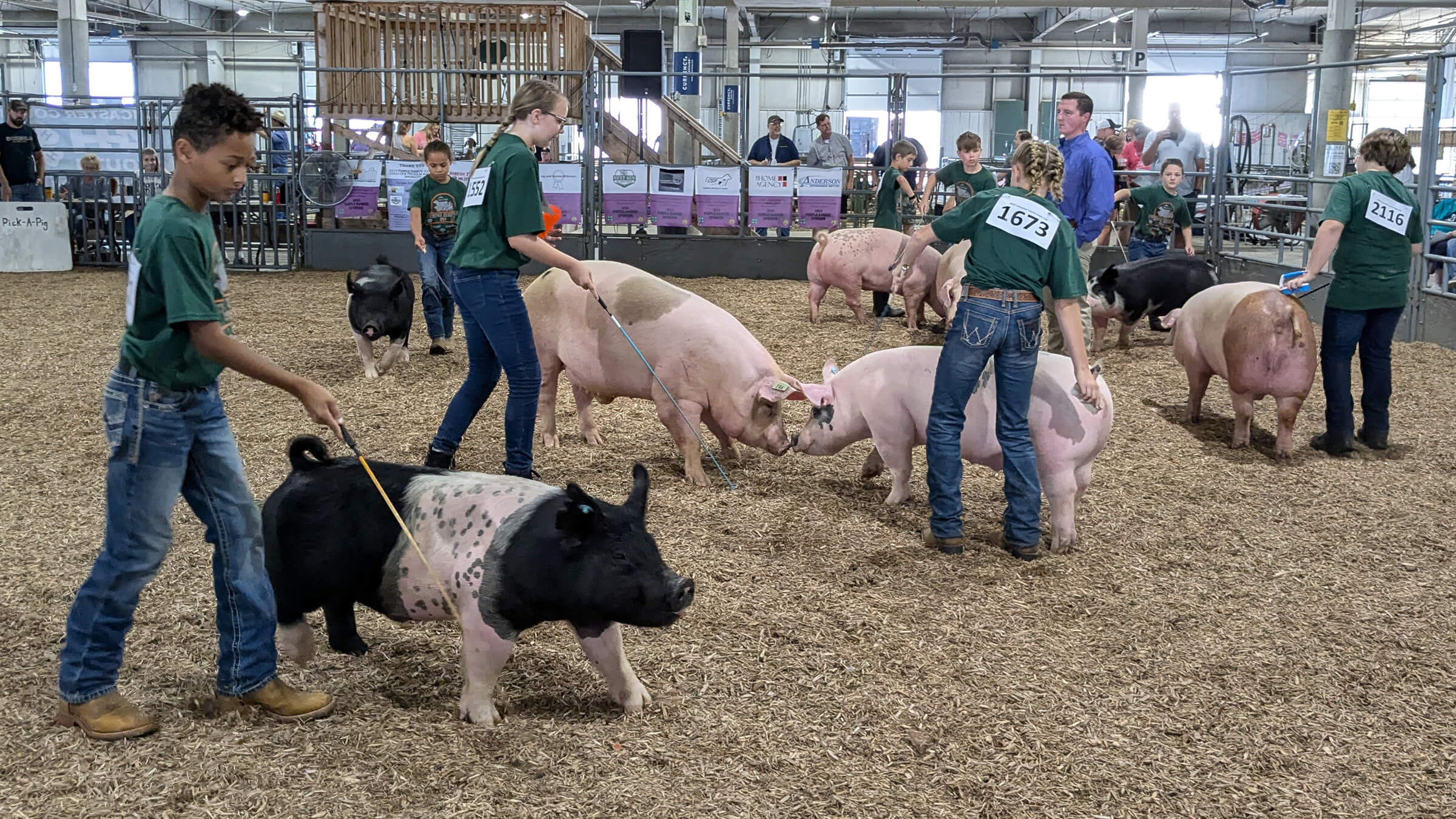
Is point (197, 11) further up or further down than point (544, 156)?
further up

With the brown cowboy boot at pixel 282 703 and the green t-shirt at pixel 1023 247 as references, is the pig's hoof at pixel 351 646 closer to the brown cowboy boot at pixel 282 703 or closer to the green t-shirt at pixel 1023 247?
the brown cowboy boot at pixel 282 703

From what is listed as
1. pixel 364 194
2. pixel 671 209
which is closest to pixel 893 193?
pixel 671 209

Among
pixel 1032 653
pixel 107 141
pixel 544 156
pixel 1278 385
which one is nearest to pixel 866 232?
pixel 1278 385

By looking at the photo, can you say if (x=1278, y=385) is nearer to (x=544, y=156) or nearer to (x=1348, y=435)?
(x=1348, y=435)

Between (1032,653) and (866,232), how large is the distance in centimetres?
779

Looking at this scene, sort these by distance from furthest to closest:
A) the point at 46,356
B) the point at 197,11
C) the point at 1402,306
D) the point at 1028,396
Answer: the point at 197,11, the point at 46,356, the point at 1402,306, the point at 1028,396

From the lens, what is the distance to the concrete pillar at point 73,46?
21344mm

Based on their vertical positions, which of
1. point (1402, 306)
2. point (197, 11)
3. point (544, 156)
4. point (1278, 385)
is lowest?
point (1278, 385)

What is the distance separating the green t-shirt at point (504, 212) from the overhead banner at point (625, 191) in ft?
30.8

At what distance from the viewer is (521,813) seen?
2801 millimetres

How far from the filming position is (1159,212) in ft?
35.4

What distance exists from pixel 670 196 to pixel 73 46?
13733 mm

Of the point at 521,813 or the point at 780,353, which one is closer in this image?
the point at 521,813

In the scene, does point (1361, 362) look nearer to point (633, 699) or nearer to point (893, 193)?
point (633, 699)
